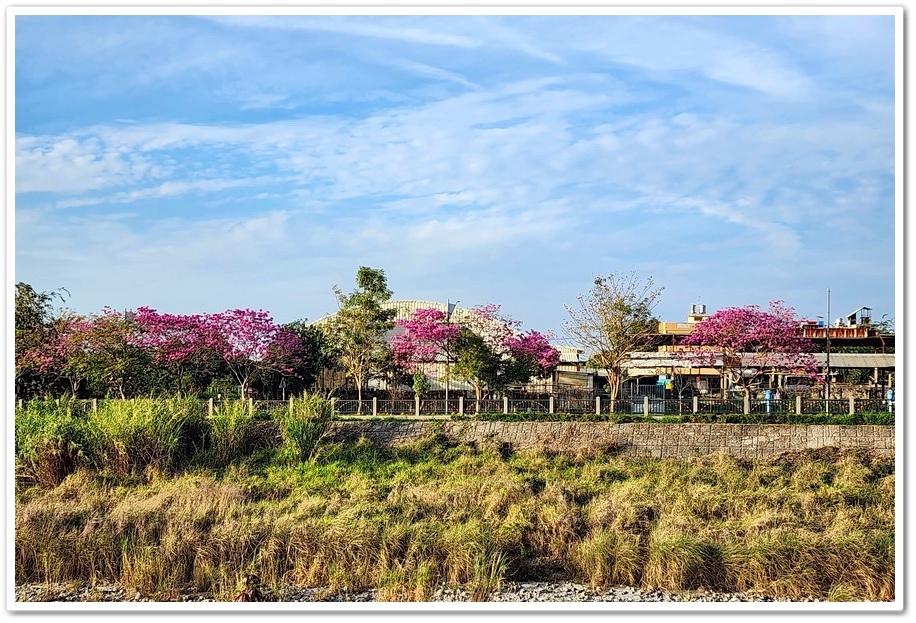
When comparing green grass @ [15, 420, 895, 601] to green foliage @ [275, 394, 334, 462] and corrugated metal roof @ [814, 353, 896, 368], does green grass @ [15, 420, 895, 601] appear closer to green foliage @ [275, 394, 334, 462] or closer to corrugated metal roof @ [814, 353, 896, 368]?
green foliage @ [275, 394, 334, 462]

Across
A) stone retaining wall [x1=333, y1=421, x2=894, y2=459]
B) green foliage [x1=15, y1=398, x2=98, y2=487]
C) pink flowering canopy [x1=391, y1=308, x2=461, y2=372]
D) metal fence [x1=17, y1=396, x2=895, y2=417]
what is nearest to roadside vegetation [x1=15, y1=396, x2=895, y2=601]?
green foliage [x1=15, y1=398, x2=98, y2=487]

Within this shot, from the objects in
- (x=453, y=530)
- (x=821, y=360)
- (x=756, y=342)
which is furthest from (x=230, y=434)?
(x=821, y=360)

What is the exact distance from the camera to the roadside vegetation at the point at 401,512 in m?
7.14

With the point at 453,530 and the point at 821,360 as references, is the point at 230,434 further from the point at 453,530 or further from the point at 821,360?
the point at 821,360

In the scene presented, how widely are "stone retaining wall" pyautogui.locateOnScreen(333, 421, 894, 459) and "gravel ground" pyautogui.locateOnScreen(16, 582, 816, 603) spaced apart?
6.51 metres

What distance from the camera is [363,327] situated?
18156 mm

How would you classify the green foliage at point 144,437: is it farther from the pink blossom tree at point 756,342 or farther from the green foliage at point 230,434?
the pink blossom tree at point 756,342

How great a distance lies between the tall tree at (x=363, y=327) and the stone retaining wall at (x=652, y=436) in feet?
13.6

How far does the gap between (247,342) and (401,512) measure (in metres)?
9.54
